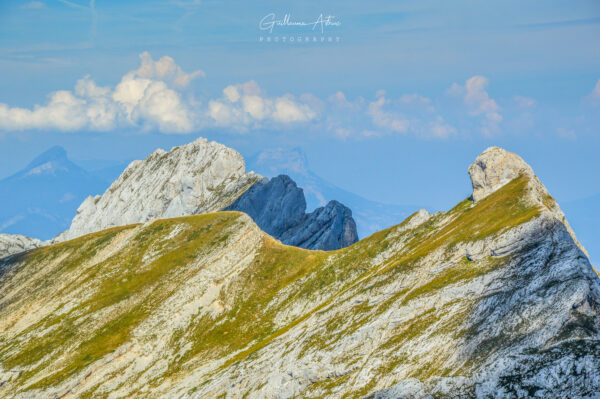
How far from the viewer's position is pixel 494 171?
445ft

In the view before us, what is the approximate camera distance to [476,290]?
85.0 meters

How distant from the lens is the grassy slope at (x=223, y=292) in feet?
345

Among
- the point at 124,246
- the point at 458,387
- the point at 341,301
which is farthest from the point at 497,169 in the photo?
the point at 124,246

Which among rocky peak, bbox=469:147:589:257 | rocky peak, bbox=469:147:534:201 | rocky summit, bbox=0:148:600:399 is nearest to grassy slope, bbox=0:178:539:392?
rocky summit, bbox=0:148:600:399

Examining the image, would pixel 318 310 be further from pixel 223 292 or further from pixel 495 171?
pixel 495 171

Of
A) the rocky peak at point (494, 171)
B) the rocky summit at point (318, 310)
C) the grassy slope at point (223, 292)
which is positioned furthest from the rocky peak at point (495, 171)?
the grassy slope at point (223, 292)

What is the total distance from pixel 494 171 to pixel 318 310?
54.5m

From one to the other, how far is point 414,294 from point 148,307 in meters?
63.1

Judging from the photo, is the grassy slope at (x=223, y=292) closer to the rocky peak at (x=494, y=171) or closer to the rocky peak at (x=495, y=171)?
the rocky peak at (x=495, y=171)

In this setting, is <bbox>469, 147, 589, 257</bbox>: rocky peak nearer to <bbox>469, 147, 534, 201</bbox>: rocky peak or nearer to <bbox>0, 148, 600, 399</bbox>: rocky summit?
<bbox>469, 147, 534, 201</bbox>: rocky peak

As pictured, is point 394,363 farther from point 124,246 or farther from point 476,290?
point 124,246

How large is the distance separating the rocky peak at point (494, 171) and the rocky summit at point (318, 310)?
430 millimetres

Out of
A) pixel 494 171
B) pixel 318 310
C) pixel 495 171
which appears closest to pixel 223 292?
pixel 318 310

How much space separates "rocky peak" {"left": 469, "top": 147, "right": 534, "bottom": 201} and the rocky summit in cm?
43
